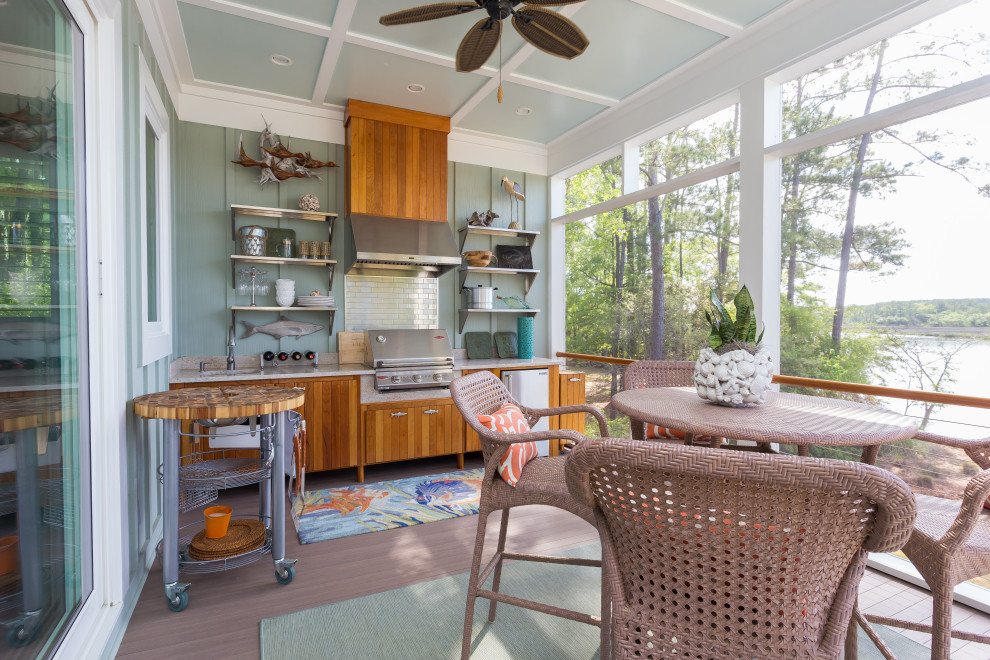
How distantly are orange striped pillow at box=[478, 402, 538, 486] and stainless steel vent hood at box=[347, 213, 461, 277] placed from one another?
7.66 ft

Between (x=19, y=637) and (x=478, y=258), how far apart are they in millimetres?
3750

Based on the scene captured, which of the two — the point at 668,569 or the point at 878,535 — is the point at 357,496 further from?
the point at 878,535

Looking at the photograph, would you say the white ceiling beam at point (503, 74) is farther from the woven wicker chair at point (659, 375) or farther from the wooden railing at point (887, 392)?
the wooden railing at point (887, 392)

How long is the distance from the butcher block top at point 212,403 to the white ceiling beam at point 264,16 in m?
2.10

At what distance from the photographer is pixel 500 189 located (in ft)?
16.1

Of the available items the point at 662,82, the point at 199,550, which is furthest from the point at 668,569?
the point at 662,82

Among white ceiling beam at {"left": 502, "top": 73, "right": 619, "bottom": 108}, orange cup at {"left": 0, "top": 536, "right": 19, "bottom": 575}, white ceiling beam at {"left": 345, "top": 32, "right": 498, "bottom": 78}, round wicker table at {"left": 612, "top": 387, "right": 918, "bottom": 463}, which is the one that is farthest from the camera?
white ceiling beam at {"left": 502, "top": 73, "right": 619, "bottom": 108}

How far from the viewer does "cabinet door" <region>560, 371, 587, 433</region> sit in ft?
14.9

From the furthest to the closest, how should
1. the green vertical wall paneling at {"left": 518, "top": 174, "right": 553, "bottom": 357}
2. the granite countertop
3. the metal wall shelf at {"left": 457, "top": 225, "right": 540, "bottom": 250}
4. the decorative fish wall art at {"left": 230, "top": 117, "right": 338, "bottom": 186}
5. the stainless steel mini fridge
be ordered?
the green vertical wall paneling at {"left": 518, "top": 174, "right": 553, "bottom": 357}
the metal wall shelf at {"left": 457, "top": 225, "right": 540, "bottom": 250}
the stainless steel mini fridge
the decorative fish wall art at {"left": 230, "top": 117, "right": 338, "bottom": 186}
the granite countertop

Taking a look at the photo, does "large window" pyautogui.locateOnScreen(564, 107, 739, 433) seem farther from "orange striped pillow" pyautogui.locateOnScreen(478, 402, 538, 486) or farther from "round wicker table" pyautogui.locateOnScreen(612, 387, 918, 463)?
"orange striped pillow" pyautogui.locateOnScreen(478, 402, 538, 486)

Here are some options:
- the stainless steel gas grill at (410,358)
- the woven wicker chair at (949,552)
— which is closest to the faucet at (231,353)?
the stainless steel gas grill at (410,358)

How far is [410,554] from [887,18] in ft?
11.7

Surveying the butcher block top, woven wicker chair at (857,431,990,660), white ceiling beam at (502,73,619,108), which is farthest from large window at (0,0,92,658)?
white ceiling beam at (502,73,619,108)

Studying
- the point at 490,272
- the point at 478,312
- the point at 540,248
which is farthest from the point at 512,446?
the point at 540,248
